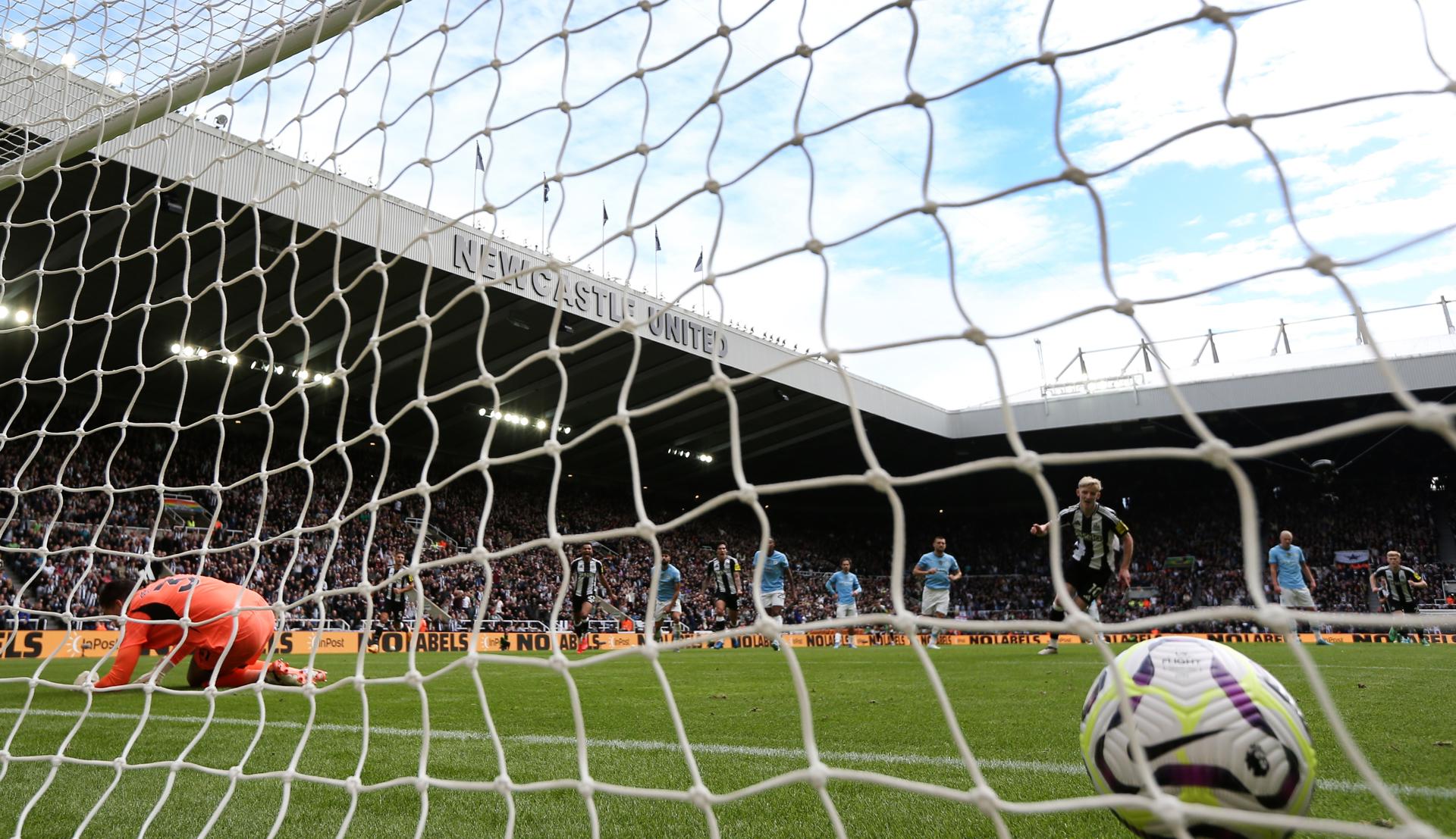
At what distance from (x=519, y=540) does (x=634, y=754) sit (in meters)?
24.9

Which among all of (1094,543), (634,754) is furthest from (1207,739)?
(1094,543)

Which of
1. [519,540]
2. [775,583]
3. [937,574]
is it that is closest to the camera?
[937,574]

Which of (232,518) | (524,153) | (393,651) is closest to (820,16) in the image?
(524,153)

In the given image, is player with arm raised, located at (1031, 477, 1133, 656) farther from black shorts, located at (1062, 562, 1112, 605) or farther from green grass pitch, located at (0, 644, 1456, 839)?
green grass pitch, located at (0, 644, 1456, 839)

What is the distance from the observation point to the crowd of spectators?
18.3 metres

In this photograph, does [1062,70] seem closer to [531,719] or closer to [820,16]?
[820,16]

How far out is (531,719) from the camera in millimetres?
4719

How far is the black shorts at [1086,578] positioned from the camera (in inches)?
349

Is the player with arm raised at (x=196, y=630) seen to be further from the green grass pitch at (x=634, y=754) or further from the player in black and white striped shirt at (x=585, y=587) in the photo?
the player in black and white striped shirt at (x=585, y=587)

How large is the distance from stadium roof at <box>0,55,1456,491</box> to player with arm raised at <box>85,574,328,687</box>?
2.54 metres

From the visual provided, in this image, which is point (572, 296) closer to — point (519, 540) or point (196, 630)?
point (196, 630)

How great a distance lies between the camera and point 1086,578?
9055 millimetres

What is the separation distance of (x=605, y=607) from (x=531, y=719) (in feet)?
72.1

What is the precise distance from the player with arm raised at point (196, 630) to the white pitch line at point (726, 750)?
39 centimetres
